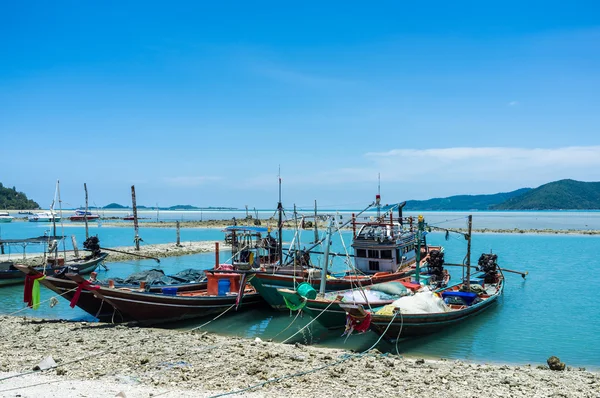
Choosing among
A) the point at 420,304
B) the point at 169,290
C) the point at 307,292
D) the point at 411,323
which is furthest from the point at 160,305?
the point at 420,304

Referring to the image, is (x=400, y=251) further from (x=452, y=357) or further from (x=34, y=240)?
(x=34, y=240)

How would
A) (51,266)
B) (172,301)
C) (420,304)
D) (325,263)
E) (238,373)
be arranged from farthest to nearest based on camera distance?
(51,266) < (325,263) < (172,301) < (420,304) < (238,373)

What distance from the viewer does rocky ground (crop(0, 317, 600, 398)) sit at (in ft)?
37.0

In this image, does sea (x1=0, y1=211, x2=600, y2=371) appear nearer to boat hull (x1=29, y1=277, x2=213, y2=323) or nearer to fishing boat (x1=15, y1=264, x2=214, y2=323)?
boat hull (x1=29, y1=277, x2=213, y2=323)

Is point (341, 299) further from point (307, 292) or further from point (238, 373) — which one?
point (238, 373)

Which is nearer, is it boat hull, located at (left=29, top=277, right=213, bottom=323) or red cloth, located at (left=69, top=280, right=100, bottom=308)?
red cloth, located at (left=69, top=280, right=100, bottom=308)

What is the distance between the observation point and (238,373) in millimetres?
12484

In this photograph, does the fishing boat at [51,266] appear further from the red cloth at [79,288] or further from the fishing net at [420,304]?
the fishing net at [420,304]

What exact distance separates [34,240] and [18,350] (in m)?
23.2

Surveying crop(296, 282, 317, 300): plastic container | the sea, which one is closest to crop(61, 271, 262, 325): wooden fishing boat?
the sea

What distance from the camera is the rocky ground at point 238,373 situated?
37.0ft

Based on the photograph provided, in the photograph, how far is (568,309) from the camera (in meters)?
24.4

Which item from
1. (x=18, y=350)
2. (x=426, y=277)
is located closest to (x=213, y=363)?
(x=18, y=350)

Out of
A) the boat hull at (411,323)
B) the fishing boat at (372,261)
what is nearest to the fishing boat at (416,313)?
the boat hull at (411,323)
